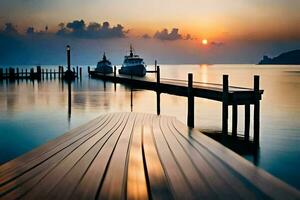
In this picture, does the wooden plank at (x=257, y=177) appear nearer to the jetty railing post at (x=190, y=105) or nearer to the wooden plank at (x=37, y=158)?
the wooden plank at (x=37, y=158)

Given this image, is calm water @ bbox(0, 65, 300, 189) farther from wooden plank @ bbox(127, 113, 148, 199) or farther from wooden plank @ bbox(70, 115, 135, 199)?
wooden plank @ bbox(70, 115, 135, 199)

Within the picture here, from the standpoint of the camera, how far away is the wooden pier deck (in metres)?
4.01

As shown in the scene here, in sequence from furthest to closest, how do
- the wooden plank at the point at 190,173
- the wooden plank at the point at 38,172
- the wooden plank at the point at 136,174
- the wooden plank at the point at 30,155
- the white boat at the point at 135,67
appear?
the white boat at the point at 135,67
the wooden plank at the point at 30,155
the wooden plank at the point at 38,172
the wooden plank at the point at 190,173
the wooden plank at the point at 136,174

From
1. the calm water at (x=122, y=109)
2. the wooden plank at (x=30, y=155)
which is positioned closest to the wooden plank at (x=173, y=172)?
the wooden plank at (x=30, y=155)

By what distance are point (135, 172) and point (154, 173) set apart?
0.26 meters

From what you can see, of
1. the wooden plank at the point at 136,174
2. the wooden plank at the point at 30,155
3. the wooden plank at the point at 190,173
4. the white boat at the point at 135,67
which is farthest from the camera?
the white boat at the point at 135,67

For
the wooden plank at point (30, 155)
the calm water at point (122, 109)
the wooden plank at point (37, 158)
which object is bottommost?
the calm water at point (122, 109)

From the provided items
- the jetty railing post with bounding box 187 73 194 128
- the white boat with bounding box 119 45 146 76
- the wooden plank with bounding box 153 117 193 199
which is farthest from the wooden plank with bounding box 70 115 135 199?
the white boat with bounding box 119 45 146 76

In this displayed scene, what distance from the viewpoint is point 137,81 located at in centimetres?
3612

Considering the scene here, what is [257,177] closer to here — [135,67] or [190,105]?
[190,105]

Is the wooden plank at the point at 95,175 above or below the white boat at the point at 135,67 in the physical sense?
below

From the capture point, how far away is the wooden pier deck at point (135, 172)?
13.1ft

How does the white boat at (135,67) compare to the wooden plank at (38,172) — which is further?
the white boat at (135,67)

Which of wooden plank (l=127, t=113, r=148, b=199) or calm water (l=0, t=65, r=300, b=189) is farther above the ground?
wooden plank (l=127, t=113, r=148, b=199)
